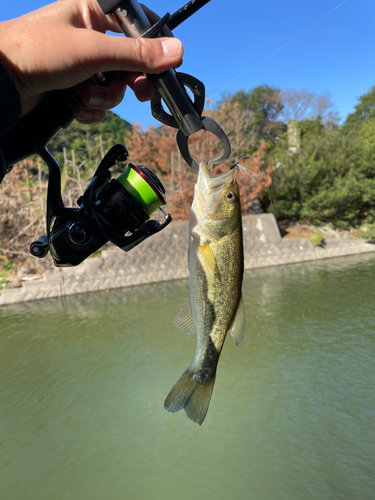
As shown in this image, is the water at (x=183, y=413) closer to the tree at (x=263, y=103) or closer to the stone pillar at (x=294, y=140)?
the stone pillar at (x=294, y=140)

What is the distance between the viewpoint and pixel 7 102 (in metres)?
0.99

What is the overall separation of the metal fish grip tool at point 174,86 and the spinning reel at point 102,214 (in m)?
0.21

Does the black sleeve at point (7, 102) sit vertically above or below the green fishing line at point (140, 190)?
above

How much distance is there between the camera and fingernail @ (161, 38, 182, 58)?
118cm

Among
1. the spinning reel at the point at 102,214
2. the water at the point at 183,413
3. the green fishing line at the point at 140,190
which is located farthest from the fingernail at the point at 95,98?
the water at the point at 183,413

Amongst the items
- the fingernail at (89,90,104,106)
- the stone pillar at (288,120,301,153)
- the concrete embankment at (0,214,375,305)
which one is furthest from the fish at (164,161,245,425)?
the stone pillar at (288,120,301,153)

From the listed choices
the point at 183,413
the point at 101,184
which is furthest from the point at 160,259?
the point at 101,184

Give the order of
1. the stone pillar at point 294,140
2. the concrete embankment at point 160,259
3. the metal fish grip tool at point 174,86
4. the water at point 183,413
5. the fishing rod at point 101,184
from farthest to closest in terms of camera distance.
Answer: the stone pillar at point 294,140 → the concrete embankment at point 160,259 → the water at point 183,413 → the fishing rod at point 101,184 → the metal fish grip tool at point 174,86

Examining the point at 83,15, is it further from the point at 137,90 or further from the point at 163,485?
the point at 163,485

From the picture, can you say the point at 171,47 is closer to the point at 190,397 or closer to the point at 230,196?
the point at 230,196

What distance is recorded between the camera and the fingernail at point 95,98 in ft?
5.11

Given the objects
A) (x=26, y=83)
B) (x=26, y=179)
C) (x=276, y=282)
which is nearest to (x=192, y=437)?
(x=26, y=83)

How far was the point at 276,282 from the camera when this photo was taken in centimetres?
1017

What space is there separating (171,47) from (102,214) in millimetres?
639
